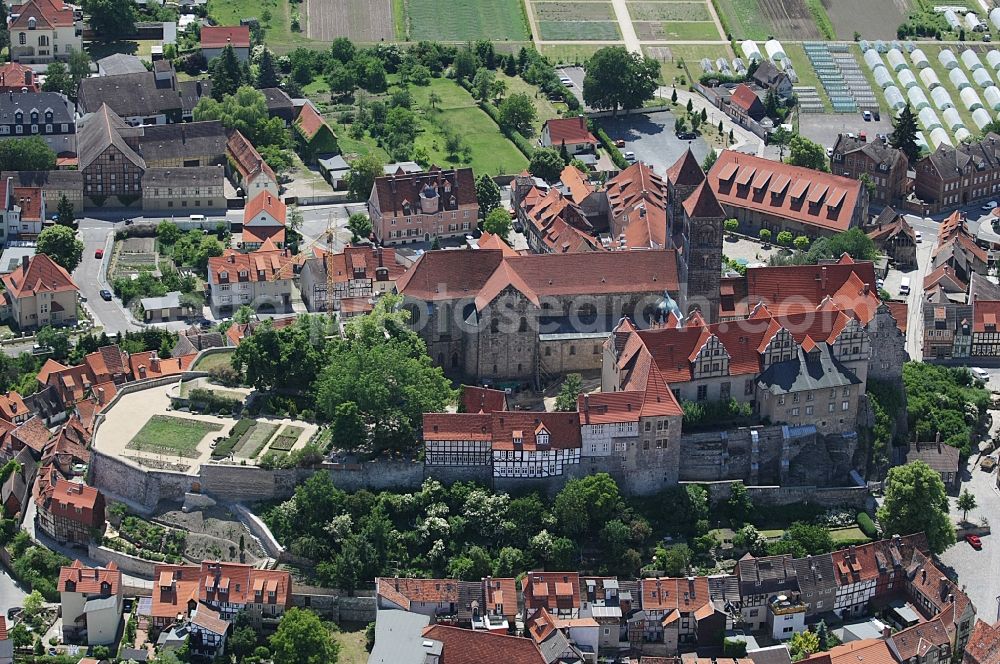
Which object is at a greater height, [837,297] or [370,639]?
[837,297]

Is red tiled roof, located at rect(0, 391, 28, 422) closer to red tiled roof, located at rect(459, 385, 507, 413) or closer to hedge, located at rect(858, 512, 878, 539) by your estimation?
red tiled roof, located at rect(459, 385, 507, 413)

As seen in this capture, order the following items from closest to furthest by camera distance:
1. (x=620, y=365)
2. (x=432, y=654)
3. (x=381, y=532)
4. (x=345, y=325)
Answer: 1. (x=432, y=654)
2. (x=381, y=532)
3. (x=620, y=365)
4. (x=345, y=325)

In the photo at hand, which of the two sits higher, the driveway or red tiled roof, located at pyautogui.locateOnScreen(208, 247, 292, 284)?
red tiled roof, located at pyautogui.locateOnScreen(208, 247, 292, 284)

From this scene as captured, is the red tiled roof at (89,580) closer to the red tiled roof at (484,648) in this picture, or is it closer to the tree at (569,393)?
the red tiled roof at (484,648)

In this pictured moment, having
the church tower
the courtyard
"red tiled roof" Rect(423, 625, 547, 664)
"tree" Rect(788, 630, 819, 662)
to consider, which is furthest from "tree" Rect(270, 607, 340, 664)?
the church tower

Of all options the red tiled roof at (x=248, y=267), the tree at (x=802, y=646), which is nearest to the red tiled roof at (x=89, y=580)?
the red tiled roof at (x=248, y=267)

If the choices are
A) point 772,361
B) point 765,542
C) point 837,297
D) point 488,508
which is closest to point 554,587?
point 488,508

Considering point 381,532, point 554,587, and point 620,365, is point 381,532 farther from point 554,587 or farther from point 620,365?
point 620,365
